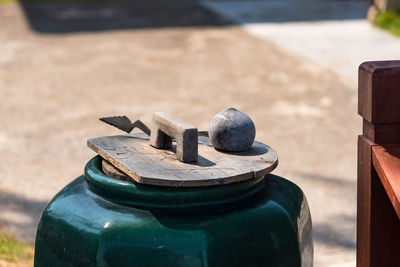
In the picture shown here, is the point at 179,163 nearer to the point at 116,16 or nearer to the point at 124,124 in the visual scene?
the point at 124,124

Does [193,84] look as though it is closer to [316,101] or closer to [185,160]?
[316,101]

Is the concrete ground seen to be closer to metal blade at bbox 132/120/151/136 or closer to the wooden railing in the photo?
the wooden railing

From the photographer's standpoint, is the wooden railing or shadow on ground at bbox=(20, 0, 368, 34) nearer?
the wooden railing

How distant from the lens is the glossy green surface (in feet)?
4.96

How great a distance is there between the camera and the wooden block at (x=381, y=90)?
1.71 metres

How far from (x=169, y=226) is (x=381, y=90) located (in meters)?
0.63

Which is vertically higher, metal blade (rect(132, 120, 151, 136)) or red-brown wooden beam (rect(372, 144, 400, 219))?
metal blade (rect(132, 120, 151, 136))

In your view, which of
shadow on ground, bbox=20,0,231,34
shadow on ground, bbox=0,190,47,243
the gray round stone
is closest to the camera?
the gray round stone

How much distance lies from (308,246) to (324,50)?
225 inches

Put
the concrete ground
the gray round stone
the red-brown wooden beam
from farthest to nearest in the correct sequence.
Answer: the concrete ground < the gray round stone < the red-brown wooden beam

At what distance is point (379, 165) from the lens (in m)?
1.74

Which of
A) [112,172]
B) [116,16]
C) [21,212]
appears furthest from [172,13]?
[112,172]

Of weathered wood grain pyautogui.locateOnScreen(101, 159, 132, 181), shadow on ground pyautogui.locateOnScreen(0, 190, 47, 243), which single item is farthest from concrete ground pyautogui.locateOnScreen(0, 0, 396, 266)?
weathered wood grain pyautogui.locateOnScreen(101, 159, 132, 181)

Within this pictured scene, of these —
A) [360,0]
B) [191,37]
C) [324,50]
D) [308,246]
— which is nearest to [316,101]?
[324,50]
